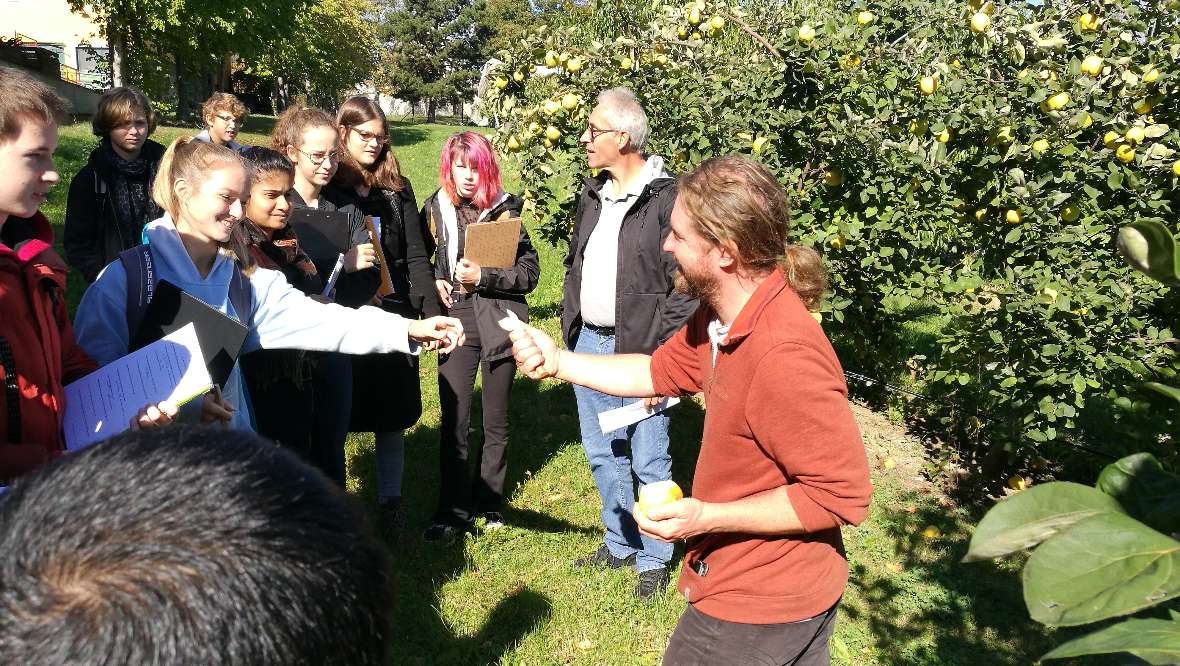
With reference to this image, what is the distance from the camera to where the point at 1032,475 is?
5.57 m

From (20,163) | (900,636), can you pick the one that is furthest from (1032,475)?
(20,163)

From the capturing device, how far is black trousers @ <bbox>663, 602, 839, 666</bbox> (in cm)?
218

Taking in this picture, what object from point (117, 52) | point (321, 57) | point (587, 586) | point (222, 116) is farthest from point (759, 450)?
point (321, 57)

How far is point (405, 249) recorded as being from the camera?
14.5 feet

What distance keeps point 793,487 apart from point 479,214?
272 centimetres

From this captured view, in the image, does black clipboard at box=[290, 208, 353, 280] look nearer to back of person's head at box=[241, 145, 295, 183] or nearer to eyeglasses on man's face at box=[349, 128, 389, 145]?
back of person's head at box=[241, 145, 295, 183]

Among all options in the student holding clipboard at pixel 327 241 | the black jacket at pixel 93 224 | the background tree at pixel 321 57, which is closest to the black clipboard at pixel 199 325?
the student holding clipboard at pixel 327 241

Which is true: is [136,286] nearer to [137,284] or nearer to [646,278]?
[137,284]

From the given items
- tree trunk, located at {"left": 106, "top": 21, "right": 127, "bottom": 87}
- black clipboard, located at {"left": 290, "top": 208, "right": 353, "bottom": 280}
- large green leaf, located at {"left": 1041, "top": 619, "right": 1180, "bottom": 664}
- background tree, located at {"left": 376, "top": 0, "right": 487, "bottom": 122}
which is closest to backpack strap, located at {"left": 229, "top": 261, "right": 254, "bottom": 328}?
black clipboard, located at {"left": 290, "top": 208, "right": 353, "bottom": 280}

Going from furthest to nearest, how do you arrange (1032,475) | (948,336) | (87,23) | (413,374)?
(87,23) < (1032,475) < (948,336) < (413,374)

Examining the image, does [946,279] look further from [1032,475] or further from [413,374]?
[413,374]

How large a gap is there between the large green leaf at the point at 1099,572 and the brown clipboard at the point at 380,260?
357 centimetres

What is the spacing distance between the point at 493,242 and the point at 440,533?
1.54m

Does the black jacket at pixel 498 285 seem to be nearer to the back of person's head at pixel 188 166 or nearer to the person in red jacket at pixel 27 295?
the back of person's head at pixel 188 166
